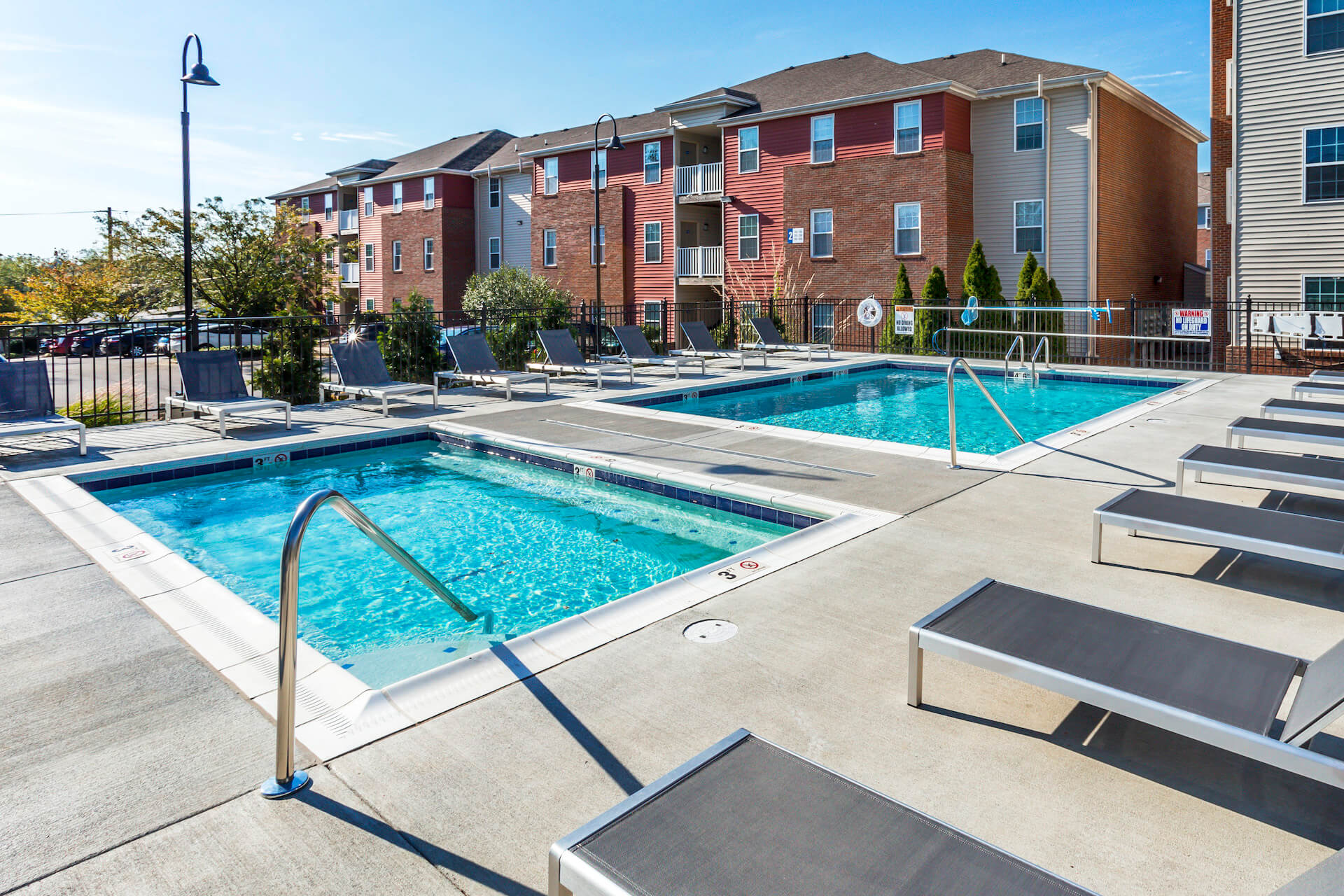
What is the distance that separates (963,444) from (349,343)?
887cm

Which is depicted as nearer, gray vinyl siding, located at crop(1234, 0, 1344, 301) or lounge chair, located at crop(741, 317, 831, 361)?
gray vinyl siding, located at crop(1234, 0, 1344, 301)

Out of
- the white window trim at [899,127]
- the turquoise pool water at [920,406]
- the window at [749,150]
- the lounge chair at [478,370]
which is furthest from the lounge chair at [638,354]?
the window at [749,150]

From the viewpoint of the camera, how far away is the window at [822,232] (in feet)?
86.5

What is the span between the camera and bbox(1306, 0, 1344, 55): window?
17.9 m

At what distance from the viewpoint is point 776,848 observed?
2.18 metres

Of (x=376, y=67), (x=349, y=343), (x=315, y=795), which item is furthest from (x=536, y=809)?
(x=376, y=67)

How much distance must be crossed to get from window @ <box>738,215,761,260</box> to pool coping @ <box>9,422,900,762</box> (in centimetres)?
2108

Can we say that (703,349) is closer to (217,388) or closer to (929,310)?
(929,310)

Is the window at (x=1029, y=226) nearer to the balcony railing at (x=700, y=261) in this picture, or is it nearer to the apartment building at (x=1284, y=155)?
the apartment building at (x=1284, y=155)

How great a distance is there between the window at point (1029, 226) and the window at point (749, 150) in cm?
825

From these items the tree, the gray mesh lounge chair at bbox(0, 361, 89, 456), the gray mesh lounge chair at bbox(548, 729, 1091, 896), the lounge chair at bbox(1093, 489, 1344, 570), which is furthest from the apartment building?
the gray mesh lounge chair at bbox(0, 361, 89, 456)

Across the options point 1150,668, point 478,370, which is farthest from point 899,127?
point 1150,668

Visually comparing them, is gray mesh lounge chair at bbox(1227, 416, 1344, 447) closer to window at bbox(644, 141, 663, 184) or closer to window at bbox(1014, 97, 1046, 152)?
window at bbox(1014, 97, 1046, 152)

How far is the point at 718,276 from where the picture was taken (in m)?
29.8
